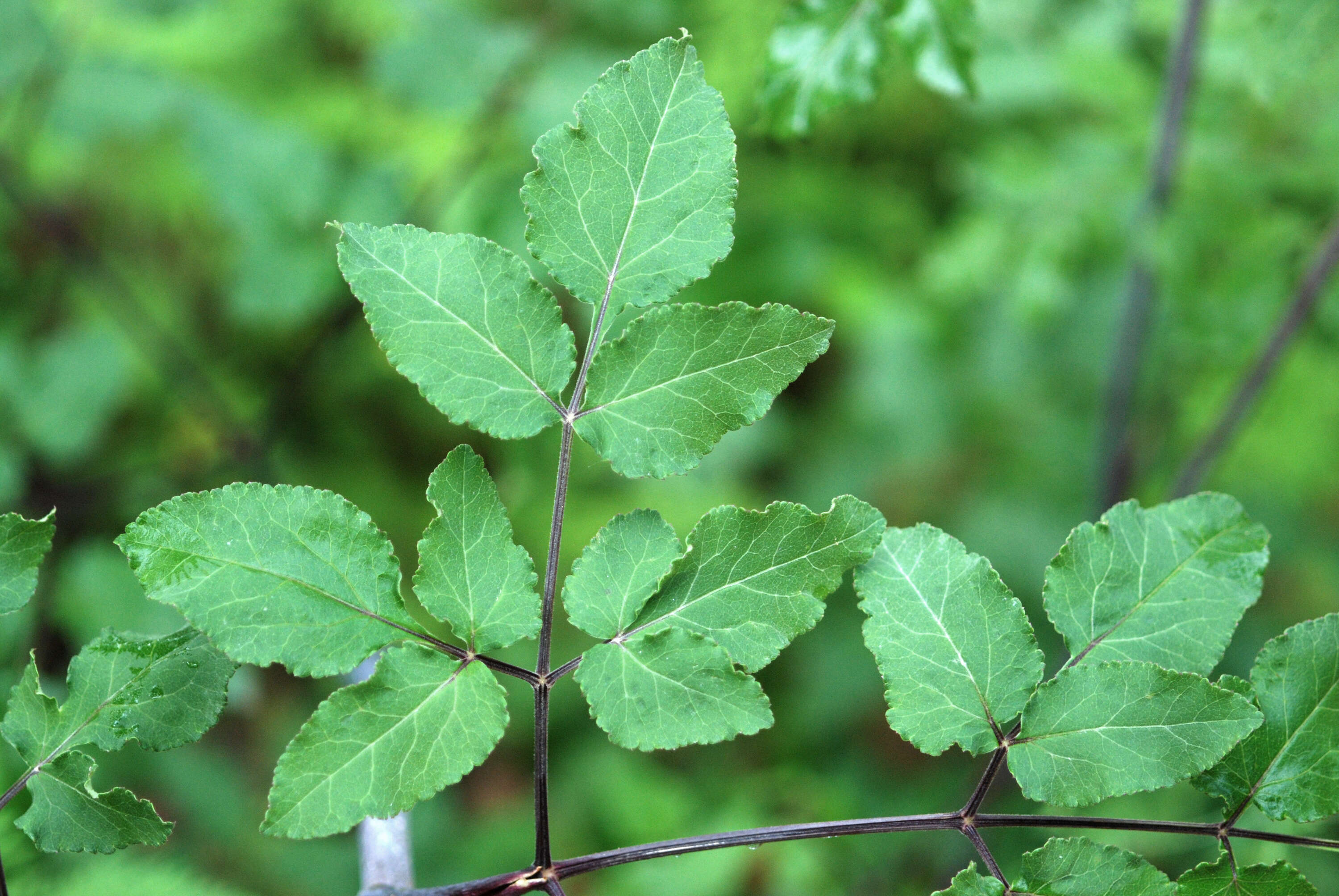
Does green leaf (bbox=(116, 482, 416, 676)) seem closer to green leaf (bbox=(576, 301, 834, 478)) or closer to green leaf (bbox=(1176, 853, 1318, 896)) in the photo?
green leaf (bbox=(576, 301, 834, 478))

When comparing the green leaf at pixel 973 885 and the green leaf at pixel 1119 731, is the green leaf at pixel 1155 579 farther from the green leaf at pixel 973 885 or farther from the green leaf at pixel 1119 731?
the green leaf at pixel 973 885

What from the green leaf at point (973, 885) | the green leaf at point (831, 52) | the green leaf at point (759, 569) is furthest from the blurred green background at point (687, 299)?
the green leaf at point (759, 569)

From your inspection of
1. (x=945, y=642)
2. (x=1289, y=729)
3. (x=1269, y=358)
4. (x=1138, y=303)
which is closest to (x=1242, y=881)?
(x=1289, y=729)

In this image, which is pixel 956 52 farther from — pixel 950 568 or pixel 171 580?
pixel 171 580

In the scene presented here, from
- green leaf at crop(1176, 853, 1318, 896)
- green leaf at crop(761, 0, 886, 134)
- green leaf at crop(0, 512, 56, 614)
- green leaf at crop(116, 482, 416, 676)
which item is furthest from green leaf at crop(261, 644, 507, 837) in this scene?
green leaf at crop(761, 0, 886, 134)

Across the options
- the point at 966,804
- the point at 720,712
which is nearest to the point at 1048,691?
the point at 966,804

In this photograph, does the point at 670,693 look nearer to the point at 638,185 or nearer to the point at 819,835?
the point at 819,835
